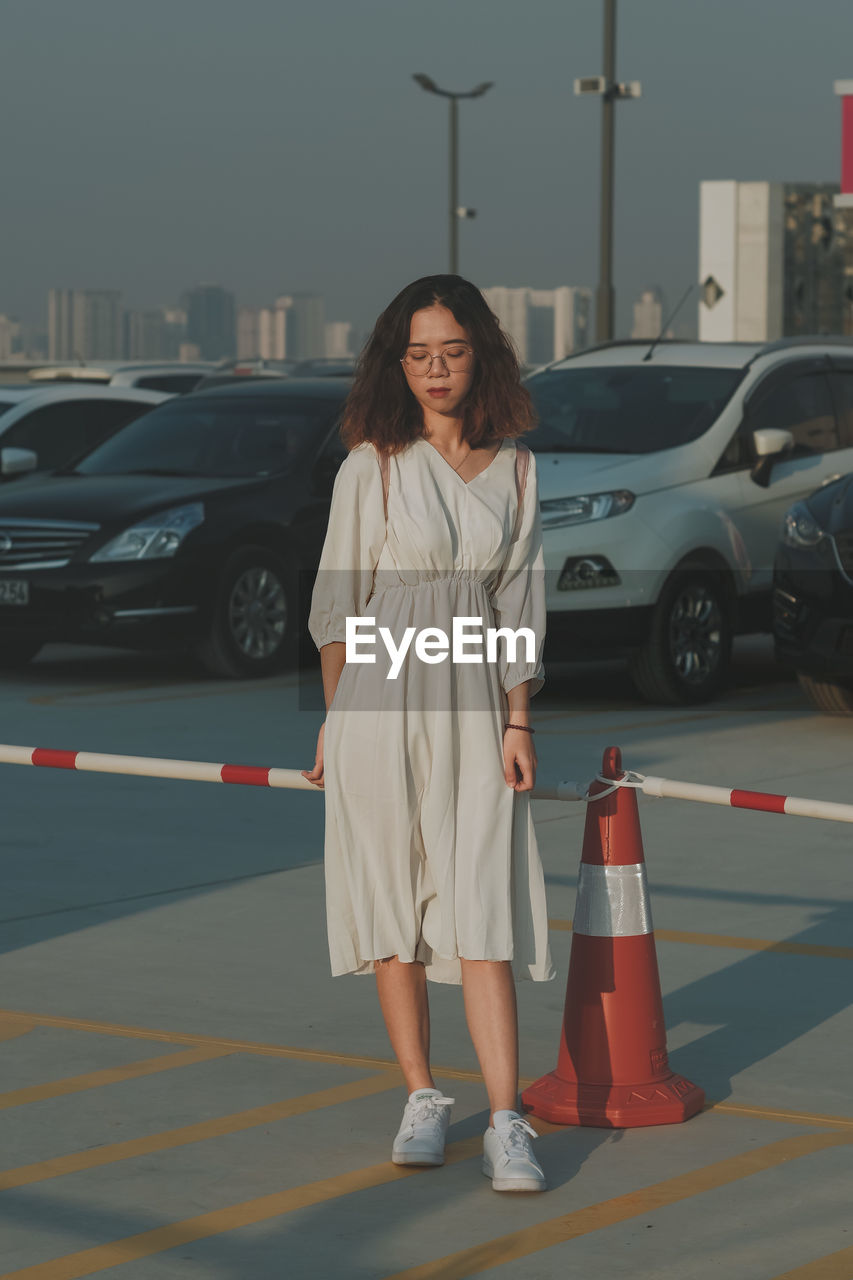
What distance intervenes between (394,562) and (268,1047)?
149 centimetres

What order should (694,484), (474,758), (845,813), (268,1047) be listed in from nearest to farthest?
(474,758), (845,813), (268,1047), (694,484)

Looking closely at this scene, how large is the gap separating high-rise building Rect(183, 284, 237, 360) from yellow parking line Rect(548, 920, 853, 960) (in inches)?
4297

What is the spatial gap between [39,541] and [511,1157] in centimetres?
863

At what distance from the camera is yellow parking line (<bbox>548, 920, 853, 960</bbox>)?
6.27 meters

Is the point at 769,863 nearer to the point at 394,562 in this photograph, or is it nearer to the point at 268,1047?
the point at 268,1047

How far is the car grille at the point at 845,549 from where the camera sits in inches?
411

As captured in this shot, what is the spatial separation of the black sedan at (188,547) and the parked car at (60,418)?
2.56 m

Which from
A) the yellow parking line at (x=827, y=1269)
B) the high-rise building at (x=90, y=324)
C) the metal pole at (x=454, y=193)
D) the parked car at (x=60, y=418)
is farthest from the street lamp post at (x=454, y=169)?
the high-rise building at (x=90, y=324)

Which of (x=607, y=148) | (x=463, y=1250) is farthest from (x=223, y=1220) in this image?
(x=607, y=148)

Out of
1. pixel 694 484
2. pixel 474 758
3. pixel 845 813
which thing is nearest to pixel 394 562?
pixel 474 758

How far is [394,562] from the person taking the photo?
444 cm

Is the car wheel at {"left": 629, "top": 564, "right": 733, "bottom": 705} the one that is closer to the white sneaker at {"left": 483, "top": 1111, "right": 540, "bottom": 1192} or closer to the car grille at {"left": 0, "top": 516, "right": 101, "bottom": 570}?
the car grille at {"left": 0, "top": 516, "right": 101, "bottom": 570}

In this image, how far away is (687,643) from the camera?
37.7 ft

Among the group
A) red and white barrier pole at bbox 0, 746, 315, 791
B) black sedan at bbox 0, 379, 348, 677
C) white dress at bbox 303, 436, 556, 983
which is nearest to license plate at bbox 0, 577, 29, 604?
black sedan at bbox 0, 379, 348, 677
